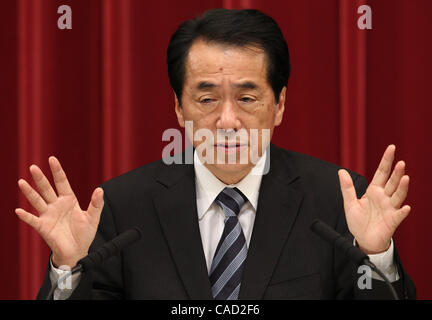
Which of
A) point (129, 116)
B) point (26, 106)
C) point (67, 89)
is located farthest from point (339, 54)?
point (26, 106)

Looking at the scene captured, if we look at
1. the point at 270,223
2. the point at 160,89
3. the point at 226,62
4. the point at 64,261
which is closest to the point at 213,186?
the point at 270,223

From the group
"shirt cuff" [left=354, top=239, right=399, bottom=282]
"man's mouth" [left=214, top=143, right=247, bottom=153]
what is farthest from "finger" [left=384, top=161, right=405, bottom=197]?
"man's mouth" [left=214, top=143, right=247, bottom=153]

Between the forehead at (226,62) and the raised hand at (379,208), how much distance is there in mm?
312

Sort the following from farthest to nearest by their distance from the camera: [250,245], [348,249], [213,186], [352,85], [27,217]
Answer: [352,85] < [213,186] < [250,245] < [27,217] < [348,249]

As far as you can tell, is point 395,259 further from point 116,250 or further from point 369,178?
point 369,178

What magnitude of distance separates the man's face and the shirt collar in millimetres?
32

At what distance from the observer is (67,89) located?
1.92 m

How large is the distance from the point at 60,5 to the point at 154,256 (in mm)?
892

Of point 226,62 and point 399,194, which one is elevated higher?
point 226,62

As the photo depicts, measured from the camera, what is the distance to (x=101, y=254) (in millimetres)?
1046

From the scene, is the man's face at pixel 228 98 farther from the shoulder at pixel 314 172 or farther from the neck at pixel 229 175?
the shoulder at pixel 314 172

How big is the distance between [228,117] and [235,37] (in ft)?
0.57

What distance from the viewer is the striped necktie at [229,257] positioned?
1.33 meters

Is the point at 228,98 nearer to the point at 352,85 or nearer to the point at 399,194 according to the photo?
the point at 399,194
